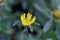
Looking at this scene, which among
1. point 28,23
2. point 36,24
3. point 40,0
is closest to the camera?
point 28,23

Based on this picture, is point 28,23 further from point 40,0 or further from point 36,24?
point 40,0

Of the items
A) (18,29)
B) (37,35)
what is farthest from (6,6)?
(37,35)

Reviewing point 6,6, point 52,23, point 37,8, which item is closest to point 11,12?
point 6,6

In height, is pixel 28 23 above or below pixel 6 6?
below

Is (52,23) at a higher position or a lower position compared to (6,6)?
lower

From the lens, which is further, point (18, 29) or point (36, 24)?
point (18, 29)

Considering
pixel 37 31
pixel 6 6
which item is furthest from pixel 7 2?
pixel 37 31

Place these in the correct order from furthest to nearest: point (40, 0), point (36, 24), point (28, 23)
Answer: point (40, 0), point (36, 24), point (28, 23)

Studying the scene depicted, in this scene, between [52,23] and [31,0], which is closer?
[52,23]

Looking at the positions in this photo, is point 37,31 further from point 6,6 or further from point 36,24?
point 6,6
